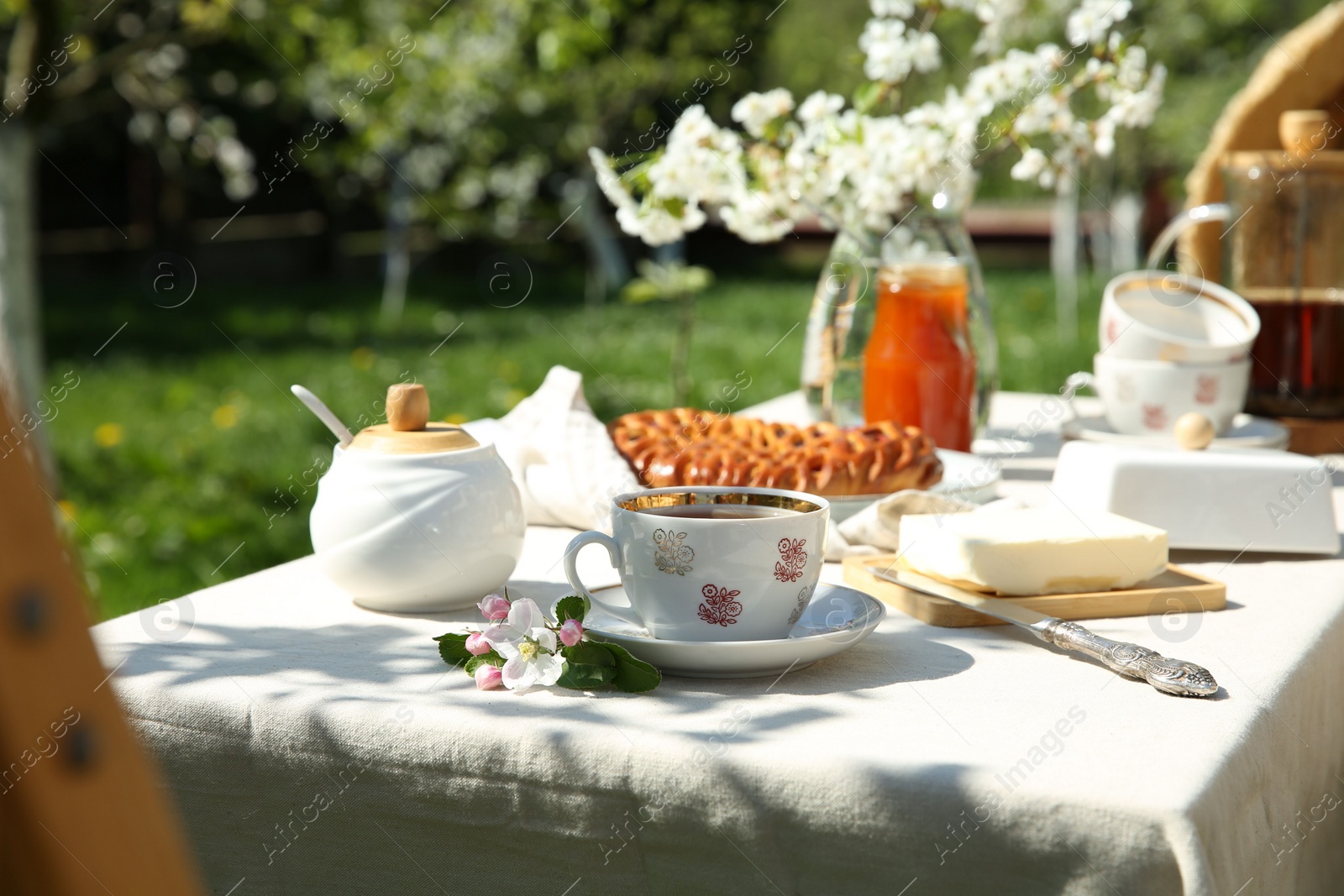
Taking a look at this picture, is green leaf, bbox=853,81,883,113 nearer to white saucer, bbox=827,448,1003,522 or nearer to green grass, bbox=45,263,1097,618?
white saucer, bbox=827,448,1003,522

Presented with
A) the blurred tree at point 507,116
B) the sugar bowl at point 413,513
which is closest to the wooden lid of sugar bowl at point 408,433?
the sugar bowl at point 413,513

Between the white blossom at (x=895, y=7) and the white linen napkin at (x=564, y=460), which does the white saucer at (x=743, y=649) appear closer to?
the white linen napkin at (x=564, y=460)

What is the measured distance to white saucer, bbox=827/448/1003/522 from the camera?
53.8 inches

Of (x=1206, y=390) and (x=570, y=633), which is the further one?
(x=1206, y=390)

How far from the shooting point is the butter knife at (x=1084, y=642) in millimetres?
883

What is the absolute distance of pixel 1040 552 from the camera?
107 cm

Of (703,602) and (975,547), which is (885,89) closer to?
(975,547)

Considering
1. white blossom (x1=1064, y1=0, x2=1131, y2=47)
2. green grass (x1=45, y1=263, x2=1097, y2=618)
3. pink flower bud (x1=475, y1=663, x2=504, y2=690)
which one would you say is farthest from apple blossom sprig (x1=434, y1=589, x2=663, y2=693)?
green grass (x1=45, y1=263, x2=1097, y2=618)

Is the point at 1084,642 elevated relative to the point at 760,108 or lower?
lower

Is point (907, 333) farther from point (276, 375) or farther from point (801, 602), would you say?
point (276, 375)

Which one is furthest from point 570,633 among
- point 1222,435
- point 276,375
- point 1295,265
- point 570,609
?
point 276,375

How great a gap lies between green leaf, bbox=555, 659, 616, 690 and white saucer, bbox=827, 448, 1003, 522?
49 centimetres

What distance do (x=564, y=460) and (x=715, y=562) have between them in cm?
50

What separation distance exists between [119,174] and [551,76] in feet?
14.6
